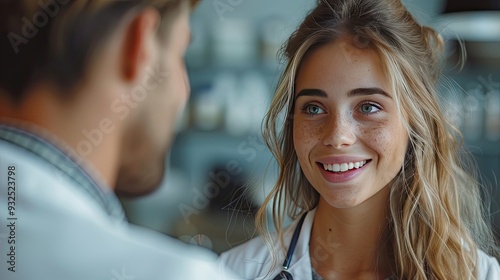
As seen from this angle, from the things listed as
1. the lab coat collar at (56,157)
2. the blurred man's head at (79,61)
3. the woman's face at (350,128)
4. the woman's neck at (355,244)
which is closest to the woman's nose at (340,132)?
the woman's face at (350,128)

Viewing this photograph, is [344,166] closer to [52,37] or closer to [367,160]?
[367,160]

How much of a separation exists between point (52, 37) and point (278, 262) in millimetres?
610

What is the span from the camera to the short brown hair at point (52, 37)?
1.03m

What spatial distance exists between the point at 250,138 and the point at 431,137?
1205mm

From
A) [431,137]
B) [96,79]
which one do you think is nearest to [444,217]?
[431,137]

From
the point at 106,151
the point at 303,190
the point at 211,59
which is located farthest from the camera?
the point at 211,59

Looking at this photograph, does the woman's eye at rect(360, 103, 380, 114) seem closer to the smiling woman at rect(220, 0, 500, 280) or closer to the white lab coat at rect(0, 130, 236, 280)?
the smiling woman at rect(220, 0, 500, 280)

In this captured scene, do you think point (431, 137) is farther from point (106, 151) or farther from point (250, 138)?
point (250, 138)

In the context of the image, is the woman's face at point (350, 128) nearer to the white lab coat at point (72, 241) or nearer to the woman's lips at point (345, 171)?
the woman's lips at point (345, 171)

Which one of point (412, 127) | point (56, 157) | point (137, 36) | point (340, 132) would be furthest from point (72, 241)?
point (137, 36)

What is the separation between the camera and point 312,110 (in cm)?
101

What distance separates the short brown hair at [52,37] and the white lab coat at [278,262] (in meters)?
0.41

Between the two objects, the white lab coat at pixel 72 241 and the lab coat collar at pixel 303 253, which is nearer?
the white lab coat at pixel 72 241

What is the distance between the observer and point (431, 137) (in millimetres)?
1030
